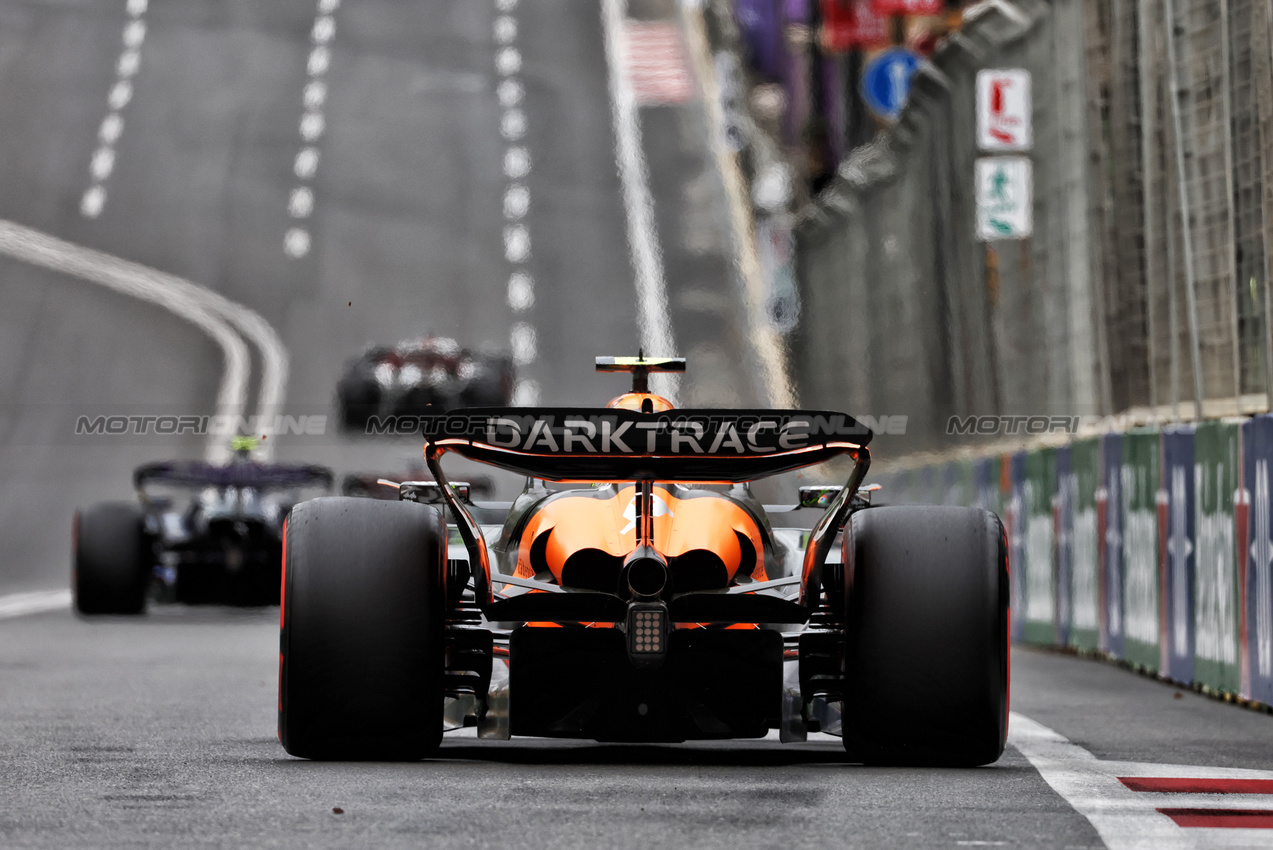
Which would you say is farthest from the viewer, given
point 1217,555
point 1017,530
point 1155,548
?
point 1017,530

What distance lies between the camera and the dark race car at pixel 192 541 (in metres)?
19.9

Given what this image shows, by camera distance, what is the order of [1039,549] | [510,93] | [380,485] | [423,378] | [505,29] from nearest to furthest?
1. [1039,549]
2. [380,485]
3. [423,378]
4. [510,93]
5. [505,29]

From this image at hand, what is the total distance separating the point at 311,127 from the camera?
56500mm

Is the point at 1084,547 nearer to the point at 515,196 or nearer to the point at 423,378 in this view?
the point at 423,378

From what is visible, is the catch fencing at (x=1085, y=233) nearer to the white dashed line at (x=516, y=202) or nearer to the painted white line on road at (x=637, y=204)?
the painted white line on road at (x=637, y=204)

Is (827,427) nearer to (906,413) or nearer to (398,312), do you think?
(906,413)

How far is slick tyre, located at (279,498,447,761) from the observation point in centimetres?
856

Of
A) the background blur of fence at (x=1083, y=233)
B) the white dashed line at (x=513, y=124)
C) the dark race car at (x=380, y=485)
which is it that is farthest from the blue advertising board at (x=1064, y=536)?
the white dashed line at (x=513, y=124)

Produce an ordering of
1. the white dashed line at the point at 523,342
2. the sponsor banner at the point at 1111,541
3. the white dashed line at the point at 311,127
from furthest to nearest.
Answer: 1. the white dashed line at the point at 311,127
2. the white dashed line at the point at 523,342
3. the sponsor banner at the point at 1111,541

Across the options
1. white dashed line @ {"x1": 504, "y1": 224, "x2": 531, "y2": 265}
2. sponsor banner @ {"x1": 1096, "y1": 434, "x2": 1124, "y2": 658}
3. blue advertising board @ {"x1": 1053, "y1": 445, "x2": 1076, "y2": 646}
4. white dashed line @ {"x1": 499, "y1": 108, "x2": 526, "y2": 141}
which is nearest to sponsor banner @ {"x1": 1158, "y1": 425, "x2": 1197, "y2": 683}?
sponsor banner @ {"x1": 1096, "y1": 434, "x2": 1124, "y2": 658}

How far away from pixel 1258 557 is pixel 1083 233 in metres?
6.44

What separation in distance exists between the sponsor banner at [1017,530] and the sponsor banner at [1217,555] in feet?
16.2

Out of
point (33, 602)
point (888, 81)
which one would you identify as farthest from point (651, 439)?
point (888, 81)

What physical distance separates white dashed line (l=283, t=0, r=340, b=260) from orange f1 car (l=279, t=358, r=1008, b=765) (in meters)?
41.9
